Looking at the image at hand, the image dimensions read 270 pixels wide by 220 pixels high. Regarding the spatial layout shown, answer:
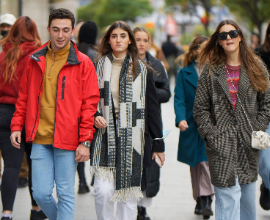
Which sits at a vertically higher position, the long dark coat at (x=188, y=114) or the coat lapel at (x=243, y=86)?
the coat lapel at (x=243, y=86)

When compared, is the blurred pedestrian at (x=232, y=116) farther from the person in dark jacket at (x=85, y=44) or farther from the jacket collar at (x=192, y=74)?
the person in dark jacket at (x=85, y=44)

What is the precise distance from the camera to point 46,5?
14133mm

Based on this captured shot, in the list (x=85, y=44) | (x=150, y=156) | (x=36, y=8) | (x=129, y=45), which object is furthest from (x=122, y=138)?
(x=36, y=8)

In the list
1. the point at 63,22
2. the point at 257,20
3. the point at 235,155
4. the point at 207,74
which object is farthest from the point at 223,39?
the point at 257,20

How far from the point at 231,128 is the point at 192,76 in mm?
1491

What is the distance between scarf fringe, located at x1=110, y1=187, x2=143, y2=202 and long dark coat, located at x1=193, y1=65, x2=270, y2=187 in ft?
2.17

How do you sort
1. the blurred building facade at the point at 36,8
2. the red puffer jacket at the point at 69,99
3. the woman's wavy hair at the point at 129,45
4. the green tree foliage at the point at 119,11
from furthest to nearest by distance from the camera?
the green tree foliage at the point at 119,11, the blurred building facade at the point at 36,8, the woman's wavy hair at the point at 129,45, the red puffer jacket at the point at 69,99

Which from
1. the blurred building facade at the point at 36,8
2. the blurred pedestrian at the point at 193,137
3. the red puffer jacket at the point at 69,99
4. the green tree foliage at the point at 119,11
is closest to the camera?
the red puffer jacket at the point at 69,99

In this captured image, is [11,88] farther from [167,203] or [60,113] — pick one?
[167,203]

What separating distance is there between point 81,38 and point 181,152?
2.04 metres

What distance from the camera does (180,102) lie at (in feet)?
17.8

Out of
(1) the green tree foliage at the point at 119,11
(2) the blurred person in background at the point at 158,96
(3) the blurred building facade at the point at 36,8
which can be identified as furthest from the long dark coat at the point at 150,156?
(1) the green tree foliage at the point at 119,11

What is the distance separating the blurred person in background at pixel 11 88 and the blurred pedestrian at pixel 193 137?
1.66 m

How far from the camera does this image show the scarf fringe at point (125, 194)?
412cm
